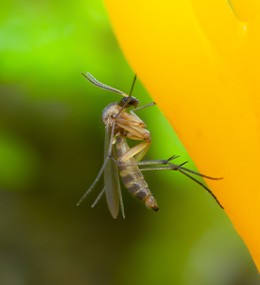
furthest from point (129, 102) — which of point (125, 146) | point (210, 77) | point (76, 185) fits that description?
point (76, 185)

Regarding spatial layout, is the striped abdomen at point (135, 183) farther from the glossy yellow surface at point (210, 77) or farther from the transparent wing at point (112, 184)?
the glossy yellow surface at point (210, 77)

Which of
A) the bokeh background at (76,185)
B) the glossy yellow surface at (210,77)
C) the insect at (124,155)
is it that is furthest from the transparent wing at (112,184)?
the bokeh background at (76,185)

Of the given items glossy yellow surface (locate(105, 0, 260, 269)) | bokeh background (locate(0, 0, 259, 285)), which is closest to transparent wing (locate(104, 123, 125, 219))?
glossy yellow surface (locate(105, 0, 260, 269))

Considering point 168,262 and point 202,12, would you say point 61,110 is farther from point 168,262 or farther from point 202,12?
point 202,12

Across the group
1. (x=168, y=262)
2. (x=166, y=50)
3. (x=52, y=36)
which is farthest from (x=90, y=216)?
(x=166, y=50)

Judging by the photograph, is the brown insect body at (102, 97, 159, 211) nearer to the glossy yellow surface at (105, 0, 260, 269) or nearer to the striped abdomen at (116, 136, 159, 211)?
the striped abdomen at (116, 136, 159, 211)
